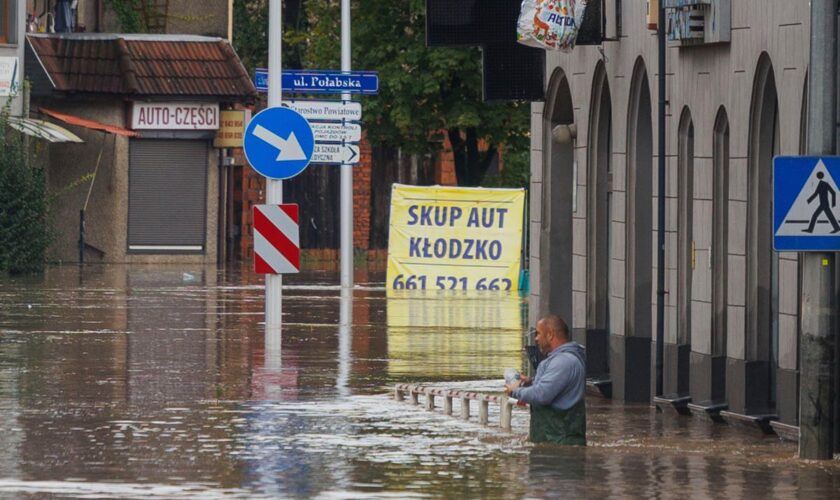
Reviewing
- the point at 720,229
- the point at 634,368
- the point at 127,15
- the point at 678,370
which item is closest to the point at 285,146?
the point at 634,368

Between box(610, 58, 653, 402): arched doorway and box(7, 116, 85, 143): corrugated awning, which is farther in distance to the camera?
box(7, 116, 85, 143): corrugated awning

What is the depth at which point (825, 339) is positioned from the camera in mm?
13633

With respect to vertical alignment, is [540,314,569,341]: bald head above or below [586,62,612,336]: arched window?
below

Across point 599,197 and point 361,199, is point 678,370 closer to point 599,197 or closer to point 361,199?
point 599,197

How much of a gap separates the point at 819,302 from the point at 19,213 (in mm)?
29038

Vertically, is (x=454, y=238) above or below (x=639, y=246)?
above

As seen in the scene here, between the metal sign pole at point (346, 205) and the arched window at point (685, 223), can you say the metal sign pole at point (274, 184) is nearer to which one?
the arched window at point (685, 223)

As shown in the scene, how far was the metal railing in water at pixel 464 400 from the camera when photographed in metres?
15.5

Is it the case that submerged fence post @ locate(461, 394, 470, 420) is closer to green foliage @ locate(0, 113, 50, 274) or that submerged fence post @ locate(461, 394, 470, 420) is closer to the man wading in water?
the man wading in water

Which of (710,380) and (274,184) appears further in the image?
(274,184)

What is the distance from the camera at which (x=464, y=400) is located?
1627 cm

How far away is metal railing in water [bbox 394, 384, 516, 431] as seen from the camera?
15.5 metres

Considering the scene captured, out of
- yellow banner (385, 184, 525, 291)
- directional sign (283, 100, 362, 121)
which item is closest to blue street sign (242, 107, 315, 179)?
directional sign (283, 100, 362, 121)

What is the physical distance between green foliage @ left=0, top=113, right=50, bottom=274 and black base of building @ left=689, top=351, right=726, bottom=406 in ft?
78.7
